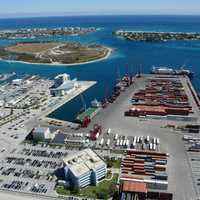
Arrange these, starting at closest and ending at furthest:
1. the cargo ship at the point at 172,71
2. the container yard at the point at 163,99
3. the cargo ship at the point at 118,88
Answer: the container yard at the point at 163,99, the cargo ship at the point at 118,88, the cargo ship at the point at 172,71

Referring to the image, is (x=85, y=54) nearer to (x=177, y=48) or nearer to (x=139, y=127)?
(x=177, y=48)

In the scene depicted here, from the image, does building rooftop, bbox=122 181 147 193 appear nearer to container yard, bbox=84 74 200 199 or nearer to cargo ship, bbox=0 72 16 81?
container yard, bbox=84 74 200 199

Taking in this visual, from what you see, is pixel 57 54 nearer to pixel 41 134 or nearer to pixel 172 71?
pixel 172 71

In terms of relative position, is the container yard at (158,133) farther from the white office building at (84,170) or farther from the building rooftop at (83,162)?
the white office building at (84,170)

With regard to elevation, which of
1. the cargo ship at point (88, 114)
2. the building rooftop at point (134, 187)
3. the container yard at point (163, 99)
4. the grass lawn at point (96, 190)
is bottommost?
the grass lawn at point (96, 190)

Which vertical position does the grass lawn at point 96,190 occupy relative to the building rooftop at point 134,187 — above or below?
below

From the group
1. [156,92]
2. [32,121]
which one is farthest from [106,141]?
[156,92]

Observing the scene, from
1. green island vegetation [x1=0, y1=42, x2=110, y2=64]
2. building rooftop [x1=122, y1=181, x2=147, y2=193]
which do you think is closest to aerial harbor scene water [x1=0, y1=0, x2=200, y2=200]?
building rooftop [x1=122, y1=181, x2=147, y2=193]

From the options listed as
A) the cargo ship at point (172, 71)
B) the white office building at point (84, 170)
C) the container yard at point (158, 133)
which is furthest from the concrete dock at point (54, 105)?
the cargo ship at point (172, 71)
